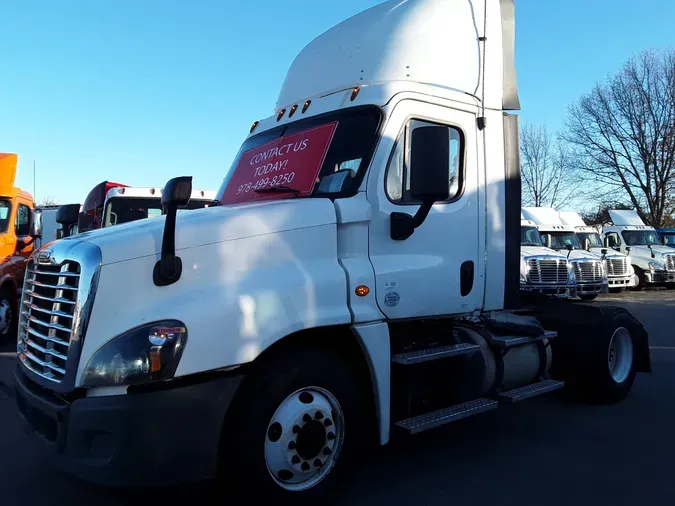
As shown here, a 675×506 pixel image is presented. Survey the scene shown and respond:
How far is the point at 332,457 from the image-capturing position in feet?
11.7

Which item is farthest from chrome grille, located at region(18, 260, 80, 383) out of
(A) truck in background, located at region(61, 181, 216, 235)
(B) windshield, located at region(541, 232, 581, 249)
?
(B) windshield, located at region(541, 232, 581, 249)

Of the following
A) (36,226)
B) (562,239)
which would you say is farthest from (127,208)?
(562,239)

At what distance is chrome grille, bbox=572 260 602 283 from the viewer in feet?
50.9

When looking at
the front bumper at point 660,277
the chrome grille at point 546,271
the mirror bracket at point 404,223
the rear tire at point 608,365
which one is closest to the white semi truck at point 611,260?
the front bumper at point 660,277

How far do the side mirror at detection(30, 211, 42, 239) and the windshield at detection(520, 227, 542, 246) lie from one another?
1161 centimetres

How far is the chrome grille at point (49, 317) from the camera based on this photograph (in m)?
3.16

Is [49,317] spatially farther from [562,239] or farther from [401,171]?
[562,239]

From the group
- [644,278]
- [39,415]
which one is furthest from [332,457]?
[644,278]

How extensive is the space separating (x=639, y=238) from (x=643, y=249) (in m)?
1.00

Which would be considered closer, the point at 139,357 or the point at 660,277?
the point at 139,357

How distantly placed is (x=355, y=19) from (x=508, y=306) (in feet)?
9.00

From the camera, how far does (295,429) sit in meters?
3.37

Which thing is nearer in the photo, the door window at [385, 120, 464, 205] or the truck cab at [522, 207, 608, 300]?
the door window at [385, 120, 464, 205]

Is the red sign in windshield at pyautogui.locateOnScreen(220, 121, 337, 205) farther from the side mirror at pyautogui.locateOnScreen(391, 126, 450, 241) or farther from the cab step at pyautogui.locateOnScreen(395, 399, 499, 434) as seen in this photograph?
the cab step at pyautogui.locateOnScreen(395, 399, 499, 434)
